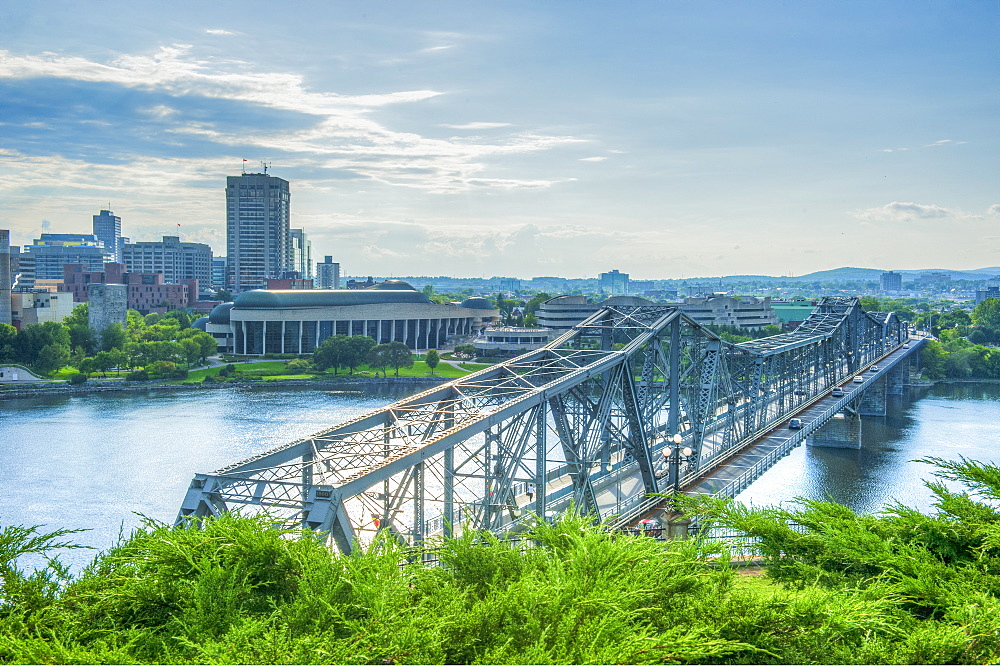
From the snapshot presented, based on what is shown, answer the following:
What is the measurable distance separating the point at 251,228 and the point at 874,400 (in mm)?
152045

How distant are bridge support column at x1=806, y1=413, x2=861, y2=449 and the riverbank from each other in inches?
1602

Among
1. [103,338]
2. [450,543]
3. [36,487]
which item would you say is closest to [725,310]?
[103,338]

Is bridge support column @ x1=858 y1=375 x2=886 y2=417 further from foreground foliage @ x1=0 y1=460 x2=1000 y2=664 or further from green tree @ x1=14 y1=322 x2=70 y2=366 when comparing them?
green tree @ x1=14 y1=322 x2=70 y2=366

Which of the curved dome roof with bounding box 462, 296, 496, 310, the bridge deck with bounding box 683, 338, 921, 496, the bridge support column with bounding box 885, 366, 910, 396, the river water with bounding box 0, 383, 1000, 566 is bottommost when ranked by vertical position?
the river water with bounding box 0, 383, 1000, 566

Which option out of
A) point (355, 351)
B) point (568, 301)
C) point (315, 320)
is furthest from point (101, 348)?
point (568, 301)

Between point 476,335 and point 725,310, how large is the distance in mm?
Answer: 40089

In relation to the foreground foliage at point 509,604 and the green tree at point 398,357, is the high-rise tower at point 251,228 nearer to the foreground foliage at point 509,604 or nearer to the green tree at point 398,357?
the green tree at point 398,357

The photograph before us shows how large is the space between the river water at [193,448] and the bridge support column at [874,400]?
1349 mm

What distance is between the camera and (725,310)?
13488 centimetres

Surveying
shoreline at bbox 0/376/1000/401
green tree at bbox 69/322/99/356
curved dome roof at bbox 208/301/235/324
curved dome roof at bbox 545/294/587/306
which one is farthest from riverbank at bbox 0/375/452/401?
curved dome roof at bbox 545/294/587/306

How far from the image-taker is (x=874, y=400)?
78.2m

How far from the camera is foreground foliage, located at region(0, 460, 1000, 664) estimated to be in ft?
29.9

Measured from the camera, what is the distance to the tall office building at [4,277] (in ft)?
328

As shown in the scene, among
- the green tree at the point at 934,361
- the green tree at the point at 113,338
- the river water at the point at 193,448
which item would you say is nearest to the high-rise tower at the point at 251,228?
the green tree at the point at 113,338
